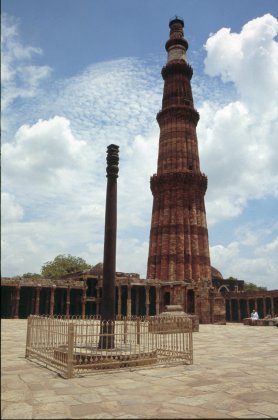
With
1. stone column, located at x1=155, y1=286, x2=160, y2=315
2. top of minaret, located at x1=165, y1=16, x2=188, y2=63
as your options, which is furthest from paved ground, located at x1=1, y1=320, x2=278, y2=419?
top of minaret, located at x1=165, y1=16, x2=188, y2=63

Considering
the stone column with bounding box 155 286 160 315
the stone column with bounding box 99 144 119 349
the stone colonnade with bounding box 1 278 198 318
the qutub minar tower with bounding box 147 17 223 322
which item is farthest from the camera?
the qutub minar tower with bounding box 147 17 223 322

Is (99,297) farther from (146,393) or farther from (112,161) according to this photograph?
(146,393)

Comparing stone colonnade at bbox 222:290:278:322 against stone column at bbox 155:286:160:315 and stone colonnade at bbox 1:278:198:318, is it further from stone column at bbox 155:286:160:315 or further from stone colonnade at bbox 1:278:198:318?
stone column at bbox 155:286:160:315

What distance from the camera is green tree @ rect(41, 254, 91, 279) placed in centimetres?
6303

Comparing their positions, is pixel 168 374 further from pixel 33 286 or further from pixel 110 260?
pixel 33 286

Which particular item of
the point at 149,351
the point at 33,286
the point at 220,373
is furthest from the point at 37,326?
the point at 33,286

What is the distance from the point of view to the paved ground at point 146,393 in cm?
510

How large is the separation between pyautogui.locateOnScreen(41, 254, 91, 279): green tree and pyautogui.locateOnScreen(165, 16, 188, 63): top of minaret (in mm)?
34932

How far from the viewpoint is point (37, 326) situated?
10.2 meters

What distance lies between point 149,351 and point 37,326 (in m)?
3.03

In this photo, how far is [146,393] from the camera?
20.3ft

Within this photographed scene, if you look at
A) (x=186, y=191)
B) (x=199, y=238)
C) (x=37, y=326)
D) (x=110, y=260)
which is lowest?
(x=37, y=326)

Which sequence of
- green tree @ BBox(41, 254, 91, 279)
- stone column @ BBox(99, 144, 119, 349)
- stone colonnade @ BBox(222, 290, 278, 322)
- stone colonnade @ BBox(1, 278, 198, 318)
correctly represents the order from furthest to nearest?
green tree @ BBox(41, 254, 91, 279)
stone colonnade @ BBox(222, 290, 278, 322)
stone colonnade @ BBox(1, 278, 198, 318)
stone column @ BBox(99, 144, 119, 349)

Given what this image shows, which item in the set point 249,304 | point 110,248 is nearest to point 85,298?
point 249,304
